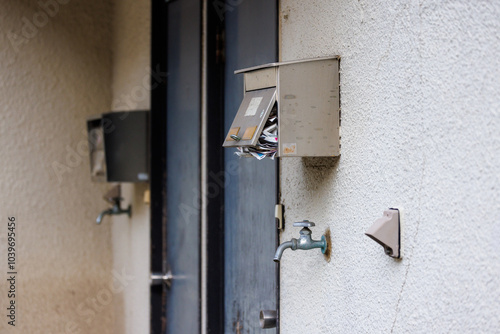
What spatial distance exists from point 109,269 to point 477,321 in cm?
331

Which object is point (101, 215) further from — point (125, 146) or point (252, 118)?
point (252, 118)

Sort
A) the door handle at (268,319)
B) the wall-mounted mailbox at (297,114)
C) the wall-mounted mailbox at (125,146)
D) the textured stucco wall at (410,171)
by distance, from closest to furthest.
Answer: the textured stucco wall at (410,171), the wall-mounted mailbox at (297,114), the door handle at (268,319), the wall-mounted mailbox at (125,146)

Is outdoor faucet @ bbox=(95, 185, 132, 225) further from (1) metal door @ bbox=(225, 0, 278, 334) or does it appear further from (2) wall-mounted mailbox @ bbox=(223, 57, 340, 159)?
(2) wall-mounted mailbox @ bbox=(223, 57, 340, 159)

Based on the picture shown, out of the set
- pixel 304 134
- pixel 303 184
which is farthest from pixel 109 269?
pixel 304 134

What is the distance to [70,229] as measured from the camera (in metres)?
3.93

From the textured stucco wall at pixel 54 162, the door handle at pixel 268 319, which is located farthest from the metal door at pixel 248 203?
the textured stucco wall at pixel 54 162

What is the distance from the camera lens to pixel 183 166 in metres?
3.17

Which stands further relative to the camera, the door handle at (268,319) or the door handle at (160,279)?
the door handle at (160,279)

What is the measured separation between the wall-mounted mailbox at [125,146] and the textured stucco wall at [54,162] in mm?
529

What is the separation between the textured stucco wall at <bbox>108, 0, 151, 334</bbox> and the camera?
358 cm

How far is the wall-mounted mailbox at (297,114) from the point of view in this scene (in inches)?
65.9

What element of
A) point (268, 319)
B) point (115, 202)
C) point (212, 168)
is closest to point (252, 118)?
point (268, 319)

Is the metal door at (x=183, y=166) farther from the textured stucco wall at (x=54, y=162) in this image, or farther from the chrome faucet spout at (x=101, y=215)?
the textured stucco wall at (x=54, y=162)

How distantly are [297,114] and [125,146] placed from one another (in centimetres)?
203
